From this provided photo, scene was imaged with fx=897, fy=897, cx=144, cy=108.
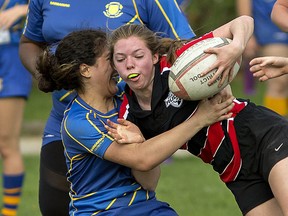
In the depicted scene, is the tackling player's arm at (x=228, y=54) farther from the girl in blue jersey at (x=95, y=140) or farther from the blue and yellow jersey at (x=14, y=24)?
the blue and yellow jersey at (x=14, y=24)

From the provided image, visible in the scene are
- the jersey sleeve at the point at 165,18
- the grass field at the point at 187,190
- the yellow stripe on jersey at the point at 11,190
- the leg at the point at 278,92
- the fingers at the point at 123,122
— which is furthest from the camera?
the leg at the point at 278,92

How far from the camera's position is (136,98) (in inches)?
175

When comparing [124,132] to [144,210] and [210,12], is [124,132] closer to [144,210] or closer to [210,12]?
[144,210]

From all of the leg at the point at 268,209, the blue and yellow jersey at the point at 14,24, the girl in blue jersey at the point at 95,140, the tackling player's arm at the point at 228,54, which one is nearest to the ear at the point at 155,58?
the girl in blue jersey at the point at 95,140

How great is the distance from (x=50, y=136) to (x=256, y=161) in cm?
147

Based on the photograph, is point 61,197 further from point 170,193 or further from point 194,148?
point 170,193

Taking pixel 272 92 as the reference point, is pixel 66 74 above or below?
above

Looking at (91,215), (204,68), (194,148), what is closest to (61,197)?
(91,215)

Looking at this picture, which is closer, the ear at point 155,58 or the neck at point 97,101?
the ear at point 155,58

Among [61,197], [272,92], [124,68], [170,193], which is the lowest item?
[170,193]

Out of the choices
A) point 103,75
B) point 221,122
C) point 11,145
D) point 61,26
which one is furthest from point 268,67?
point 11,145

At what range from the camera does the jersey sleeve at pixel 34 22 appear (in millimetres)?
5195

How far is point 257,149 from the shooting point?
430cm

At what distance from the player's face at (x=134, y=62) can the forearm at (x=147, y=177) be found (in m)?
0.44
